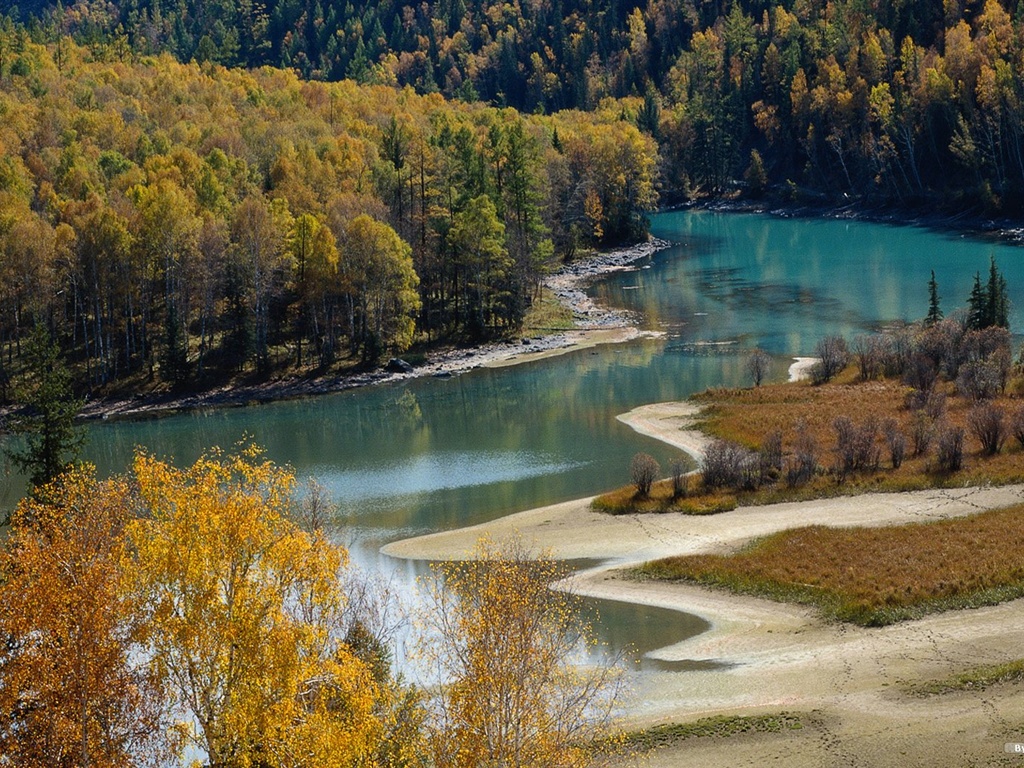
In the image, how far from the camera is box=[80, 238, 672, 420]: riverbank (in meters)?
76.8

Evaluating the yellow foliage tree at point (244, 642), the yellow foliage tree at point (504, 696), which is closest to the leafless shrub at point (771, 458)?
the yellow foliage tree at point (504, 696)

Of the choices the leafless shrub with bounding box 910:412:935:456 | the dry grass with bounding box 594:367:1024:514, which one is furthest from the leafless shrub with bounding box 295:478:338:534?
the leafless shrub with bounding box 910:412:935:456

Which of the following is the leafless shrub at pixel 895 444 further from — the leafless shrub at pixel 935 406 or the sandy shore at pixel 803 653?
the leafless shrub at pixel 935 406

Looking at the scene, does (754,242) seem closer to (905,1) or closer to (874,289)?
(874,289)

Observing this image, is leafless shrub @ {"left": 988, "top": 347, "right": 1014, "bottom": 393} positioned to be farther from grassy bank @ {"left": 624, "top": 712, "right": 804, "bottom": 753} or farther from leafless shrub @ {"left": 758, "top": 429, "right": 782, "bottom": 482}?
grassy bank @ {"left": 624, "top": 712, "right": 804, "bottom": 753}

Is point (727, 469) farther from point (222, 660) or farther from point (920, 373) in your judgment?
point (222, 660)

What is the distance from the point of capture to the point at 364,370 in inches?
3258

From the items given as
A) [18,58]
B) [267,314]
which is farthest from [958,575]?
[18,58]

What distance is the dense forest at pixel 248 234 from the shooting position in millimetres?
81250

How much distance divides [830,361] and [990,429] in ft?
61.0

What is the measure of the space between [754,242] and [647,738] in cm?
11723

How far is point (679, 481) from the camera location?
5100 centimetres

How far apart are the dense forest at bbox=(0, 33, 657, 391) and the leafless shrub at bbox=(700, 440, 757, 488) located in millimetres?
38516

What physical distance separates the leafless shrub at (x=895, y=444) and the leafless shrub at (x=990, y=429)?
10.8ft
